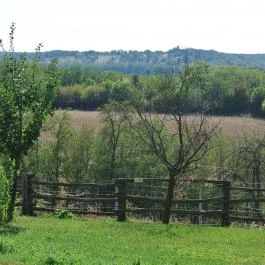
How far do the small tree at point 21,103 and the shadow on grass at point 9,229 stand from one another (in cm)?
124

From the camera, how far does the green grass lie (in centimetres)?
1059

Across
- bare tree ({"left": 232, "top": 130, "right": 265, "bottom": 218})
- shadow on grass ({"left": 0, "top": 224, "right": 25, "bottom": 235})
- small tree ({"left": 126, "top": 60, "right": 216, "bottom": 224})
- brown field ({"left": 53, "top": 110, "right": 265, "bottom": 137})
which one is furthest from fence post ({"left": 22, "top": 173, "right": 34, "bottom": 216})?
brown field ({"left": 53, "top": 110, "right": 265, "bottom": 137})

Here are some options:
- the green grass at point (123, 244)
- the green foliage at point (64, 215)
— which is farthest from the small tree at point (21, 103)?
the green foliage at point (64, 215)

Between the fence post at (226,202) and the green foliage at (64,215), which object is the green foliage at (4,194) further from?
the fence post at (226,202)

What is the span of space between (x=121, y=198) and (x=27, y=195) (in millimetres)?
3491

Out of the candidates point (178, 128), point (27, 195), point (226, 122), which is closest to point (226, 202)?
point (178, 128)

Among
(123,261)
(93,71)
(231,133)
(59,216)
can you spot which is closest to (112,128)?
(231,133)

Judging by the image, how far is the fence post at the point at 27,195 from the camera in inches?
798

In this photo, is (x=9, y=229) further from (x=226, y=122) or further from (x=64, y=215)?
(x=226, y=122)

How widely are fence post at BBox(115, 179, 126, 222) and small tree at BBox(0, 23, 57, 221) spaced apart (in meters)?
3.89

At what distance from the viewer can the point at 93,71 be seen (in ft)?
593

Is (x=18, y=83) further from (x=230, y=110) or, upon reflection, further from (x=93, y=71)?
(x=93, y=71)

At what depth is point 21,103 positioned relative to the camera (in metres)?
16.0

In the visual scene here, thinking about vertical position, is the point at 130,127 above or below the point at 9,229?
below
